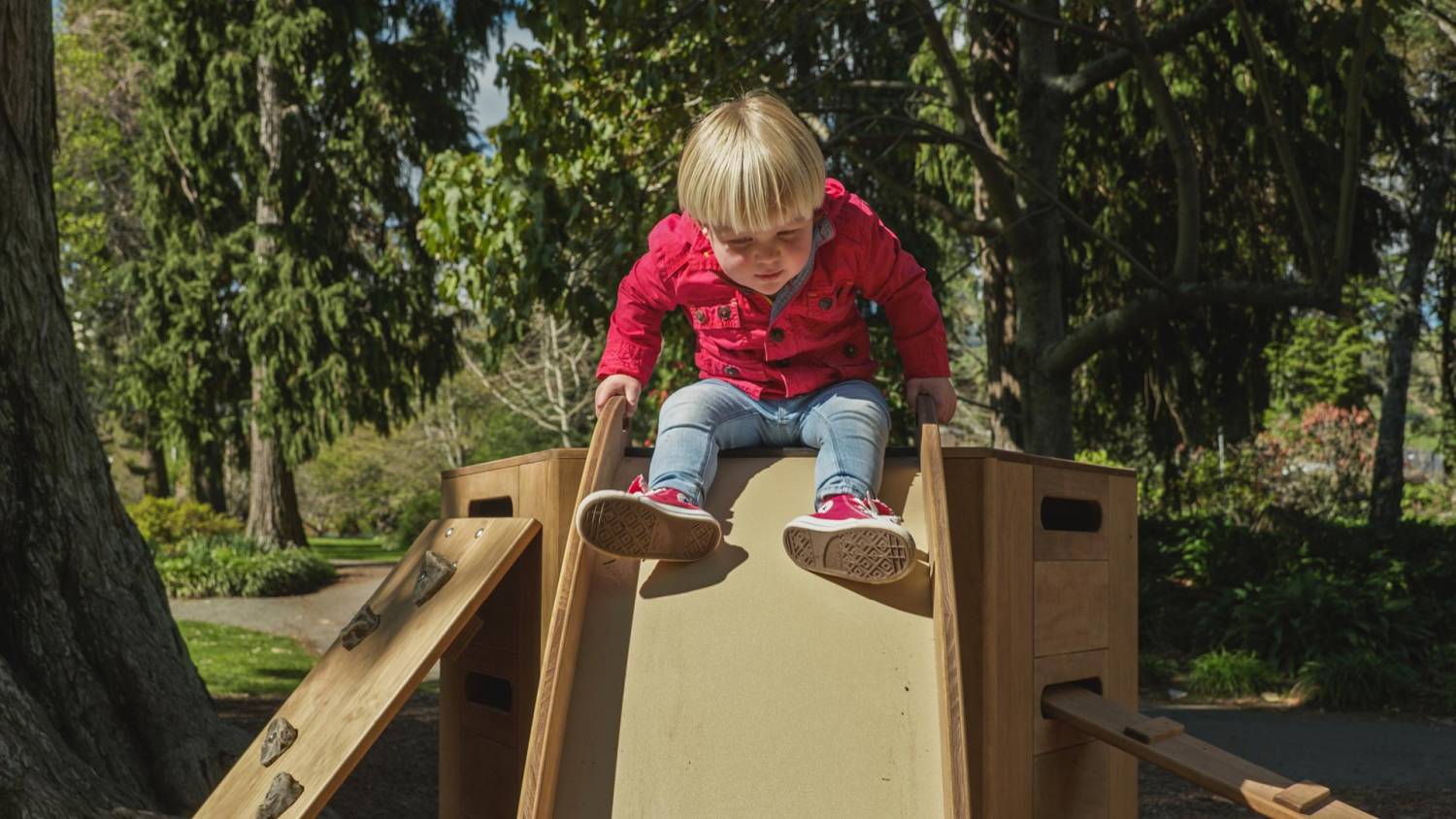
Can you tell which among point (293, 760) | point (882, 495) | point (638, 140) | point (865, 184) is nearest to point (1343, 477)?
point (865, 184)

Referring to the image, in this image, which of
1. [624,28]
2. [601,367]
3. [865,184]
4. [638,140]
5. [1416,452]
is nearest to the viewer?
[601,367]

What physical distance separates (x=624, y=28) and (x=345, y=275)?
35.9 ft

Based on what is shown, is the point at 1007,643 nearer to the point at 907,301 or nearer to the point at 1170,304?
the point at 907,301

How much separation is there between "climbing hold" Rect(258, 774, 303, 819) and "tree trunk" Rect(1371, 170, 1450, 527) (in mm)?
10315

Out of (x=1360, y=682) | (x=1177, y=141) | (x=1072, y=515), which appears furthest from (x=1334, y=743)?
(x=1072, y=515)

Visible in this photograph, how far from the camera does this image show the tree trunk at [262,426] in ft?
53.2

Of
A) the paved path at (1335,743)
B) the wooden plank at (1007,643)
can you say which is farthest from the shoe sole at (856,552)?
the paved path at (1335,743)

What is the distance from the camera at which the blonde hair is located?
2.57 m

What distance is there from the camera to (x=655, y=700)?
2424 millimetres

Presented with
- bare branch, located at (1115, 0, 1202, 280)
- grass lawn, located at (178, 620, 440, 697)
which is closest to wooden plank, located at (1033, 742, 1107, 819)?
bare branch, located at (1115, 0, 1202, 280)

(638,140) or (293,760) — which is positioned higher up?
(638,140)

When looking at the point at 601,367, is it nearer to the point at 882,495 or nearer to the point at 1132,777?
the point at 882,495

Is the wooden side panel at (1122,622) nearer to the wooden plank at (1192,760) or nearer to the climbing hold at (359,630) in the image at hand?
the wooden plank at (1192,760)

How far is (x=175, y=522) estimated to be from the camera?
→ 672 inches
